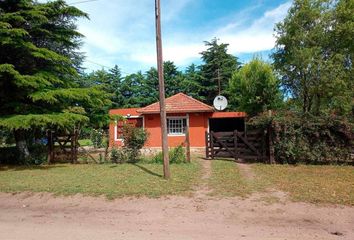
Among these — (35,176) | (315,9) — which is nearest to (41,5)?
(35,176)

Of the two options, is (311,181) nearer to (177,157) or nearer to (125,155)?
(177,157)

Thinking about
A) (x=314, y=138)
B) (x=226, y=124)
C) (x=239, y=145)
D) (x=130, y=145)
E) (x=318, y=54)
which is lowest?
(x=239, y=145)

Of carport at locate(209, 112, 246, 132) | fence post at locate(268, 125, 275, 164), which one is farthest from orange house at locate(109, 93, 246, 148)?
fence post at locate(268, 125, 275, 164)

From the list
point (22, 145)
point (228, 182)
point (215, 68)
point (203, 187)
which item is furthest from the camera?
point (215, 68)

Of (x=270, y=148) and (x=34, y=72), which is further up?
(x=34, y=72)

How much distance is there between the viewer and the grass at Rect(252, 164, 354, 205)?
26.4ft

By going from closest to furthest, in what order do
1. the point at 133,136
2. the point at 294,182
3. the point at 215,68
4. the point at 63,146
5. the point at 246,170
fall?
the point at 294,182
the point at 246,170
the point at 133,136
the point at 63,146
the point at 215,68

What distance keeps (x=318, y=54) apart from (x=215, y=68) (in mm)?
27565

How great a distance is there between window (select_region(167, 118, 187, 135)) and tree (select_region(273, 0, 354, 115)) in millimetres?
7762

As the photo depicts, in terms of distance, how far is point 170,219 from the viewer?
677cm

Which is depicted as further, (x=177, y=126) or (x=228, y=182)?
(x=177, y=126)

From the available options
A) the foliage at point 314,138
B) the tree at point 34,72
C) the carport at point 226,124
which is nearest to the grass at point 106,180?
the tree at point 34,72

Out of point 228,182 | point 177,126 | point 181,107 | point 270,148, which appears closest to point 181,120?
point 177,126

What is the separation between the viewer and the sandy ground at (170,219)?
5.77 meters
